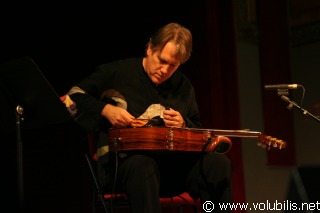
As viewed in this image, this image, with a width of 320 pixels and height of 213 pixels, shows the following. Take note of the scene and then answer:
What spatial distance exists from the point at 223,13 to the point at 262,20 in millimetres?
828

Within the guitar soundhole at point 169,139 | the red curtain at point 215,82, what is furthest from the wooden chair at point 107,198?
the red curtain at point 215,82

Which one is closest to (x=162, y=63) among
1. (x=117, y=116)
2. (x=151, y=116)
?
(x=151, y=116)

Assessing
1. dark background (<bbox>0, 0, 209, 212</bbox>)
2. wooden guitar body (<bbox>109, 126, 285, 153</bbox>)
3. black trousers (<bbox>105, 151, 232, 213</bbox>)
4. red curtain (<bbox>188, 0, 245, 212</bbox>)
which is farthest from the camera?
red curtain (<bbox>188, 0, 245, 212</bbox>)

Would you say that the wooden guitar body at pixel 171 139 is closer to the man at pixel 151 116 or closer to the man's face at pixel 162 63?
the man at pixel 151 116

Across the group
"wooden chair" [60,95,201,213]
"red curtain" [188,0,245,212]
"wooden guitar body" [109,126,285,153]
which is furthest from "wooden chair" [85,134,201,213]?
"red curtain" [188,0,245,212]

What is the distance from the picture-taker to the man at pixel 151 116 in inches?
66.0

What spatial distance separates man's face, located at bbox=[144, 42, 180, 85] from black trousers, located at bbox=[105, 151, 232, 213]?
1.18ft

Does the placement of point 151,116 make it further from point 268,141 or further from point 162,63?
point 268,141

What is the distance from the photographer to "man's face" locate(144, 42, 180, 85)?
1.98m

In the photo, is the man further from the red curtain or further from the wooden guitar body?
the red curtain

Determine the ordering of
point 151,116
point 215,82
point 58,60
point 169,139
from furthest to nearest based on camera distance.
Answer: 1. point 215,82
2. point 58,60
3. point 151,116
4. point 169,139

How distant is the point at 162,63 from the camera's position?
2.00m

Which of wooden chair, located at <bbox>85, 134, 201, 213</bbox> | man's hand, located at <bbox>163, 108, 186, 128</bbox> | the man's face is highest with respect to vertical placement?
the man's face

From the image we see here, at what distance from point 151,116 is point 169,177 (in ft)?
0.89
